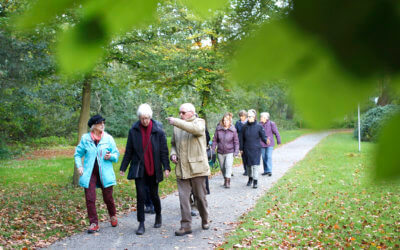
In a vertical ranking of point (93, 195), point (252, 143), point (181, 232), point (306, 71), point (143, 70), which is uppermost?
point (143, 70)

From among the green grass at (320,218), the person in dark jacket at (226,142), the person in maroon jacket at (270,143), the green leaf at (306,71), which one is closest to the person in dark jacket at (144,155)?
the green grass at (320,218)

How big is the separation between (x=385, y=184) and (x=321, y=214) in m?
7.00

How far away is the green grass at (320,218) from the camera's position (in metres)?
5.25

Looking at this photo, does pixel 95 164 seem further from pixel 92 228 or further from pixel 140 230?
pixel 140 230

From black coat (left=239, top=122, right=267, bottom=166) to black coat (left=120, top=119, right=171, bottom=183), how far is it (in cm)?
365

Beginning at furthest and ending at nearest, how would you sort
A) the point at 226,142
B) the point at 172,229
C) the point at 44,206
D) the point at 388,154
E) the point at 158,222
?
1. the point at 226,142
2. the point at 44,206
3. the point at 158,222
4. the point at 172,229
5. the point at 388,154

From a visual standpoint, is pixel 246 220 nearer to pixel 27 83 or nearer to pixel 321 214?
pixel 321 214

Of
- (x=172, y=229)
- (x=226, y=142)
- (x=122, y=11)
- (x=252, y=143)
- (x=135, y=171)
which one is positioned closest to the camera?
(x=122, y=11)

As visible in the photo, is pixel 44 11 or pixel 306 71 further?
pixel 44 11

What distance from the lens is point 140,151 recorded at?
5438 millimetres

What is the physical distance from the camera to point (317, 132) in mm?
451

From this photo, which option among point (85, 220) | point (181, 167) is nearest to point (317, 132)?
point (181, 167)

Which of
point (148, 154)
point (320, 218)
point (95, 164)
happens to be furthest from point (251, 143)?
point (95, 164)

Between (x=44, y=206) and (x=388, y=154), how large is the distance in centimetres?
832
